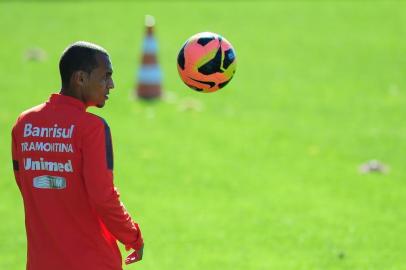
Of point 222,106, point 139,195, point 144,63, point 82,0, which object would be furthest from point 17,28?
point 139,195

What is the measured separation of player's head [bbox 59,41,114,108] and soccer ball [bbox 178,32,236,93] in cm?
176

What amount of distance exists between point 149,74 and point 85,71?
814 cm

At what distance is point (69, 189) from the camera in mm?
4473

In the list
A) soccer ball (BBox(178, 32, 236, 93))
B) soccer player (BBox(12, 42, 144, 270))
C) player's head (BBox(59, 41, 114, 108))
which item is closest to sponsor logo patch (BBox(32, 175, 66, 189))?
soccer player (BBox(12, 42, 144, 270))

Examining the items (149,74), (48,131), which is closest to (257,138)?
(149,74)

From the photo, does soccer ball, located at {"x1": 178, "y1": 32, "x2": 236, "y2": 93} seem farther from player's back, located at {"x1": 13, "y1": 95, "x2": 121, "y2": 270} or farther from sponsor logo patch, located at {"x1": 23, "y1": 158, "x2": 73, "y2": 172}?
sponsor logo patch, located at {"x1": 23, "y1": 158, "x2": 73, "y2": 172}

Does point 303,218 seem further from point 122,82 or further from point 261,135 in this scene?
point 122,82

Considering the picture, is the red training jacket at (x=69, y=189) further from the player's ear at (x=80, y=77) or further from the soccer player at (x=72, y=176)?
the player's ear at (x=80, y=77)

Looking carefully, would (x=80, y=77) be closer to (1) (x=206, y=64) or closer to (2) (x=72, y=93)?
(2) (x=72, y=93)

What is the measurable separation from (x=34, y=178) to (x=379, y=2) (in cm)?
1653

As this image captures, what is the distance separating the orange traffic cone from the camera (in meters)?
12.6

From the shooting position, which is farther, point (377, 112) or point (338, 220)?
point (377, 112)

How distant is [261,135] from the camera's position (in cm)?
1091

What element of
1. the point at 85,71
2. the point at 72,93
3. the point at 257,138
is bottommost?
the point at 257,138
